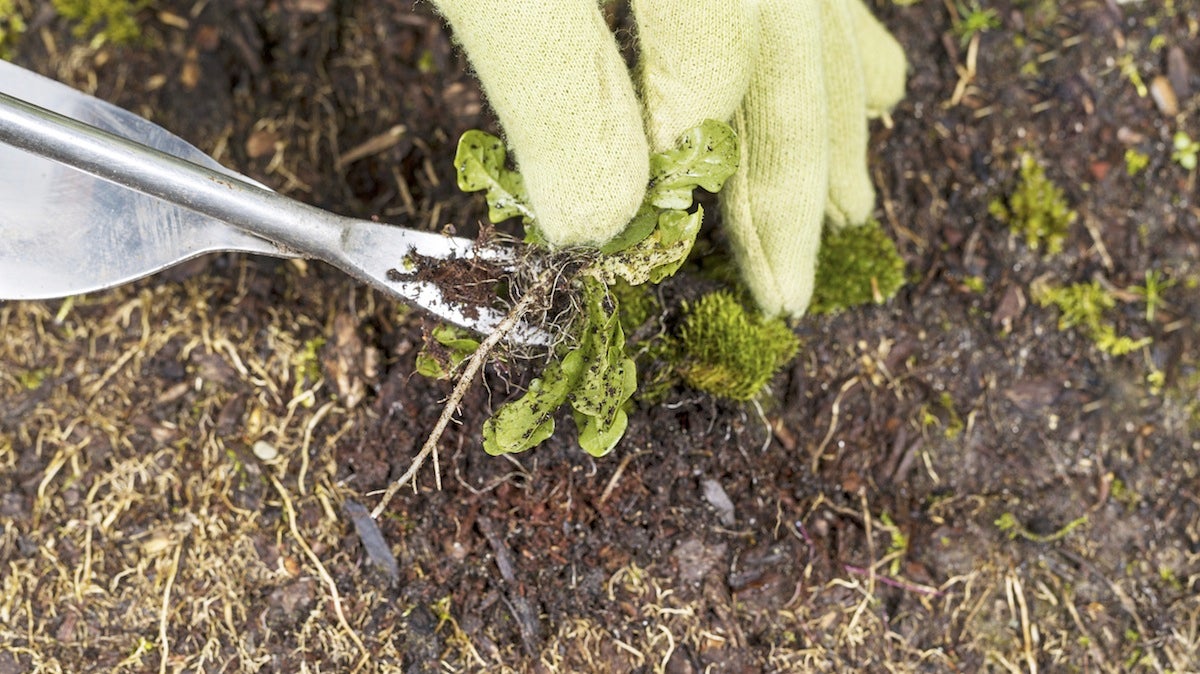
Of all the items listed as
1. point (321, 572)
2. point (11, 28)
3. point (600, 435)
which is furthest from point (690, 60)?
point (11, 28)

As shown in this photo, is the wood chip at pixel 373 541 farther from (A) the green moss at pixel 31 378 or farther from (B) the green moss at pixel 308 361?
(A) the green moss at pixel 31 378

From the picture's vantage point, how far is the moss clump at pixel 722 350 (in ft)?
6.27

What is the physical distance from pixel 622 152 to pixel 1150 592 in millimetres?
1757

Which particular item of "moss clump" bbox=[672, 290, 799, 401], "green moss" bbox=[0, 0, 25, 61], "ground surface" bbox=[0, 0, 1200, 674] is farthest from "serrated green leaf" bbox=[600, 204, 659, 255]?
"green moss" bbox=[0, 0, 25, 61]

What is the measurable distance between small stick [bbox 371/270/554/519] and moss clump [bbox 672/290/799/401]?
1.29 feet

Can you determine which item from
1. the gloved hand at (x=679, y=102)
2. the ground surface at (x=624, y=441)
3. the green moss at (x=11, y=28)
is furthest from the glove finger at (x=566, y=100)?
the green moss at (x=11, y=28)

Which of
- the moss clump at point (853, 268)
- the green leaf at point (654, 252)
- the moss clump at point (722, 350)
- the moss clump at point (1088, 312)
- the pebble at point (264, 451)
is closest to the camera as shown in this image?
the green leaf at point (654, 252)

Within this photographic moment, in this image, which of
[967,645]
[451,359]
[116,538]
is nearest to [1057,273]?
[967,645]

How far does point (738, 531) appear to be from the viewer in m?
1.99

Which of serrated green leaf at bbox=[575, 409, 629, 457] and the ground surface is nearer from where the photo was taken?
serrated green leaf at bbox=[575, 409, 629, 457]

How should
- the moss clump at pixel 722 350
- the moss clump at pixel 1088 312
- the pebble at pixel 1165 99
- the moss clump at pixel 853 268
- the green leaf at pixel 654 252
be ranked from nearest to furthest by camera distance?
the green leaf at pixel 654 252 < the moss clump at pixel 722 350 < the moss clump at pixel 853 268 < the moss clump at pixel 1088 312 < the pebble at pixel 1165 99

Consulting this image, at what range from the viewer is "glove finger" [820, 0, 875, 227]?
6.31ft

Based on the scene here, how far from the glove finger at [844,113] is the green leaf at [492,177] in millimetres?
742

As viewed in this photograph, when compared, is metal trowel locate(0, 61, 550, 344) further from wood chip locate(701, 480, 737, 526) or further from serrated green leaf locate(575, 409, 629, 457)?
wood chip locate(701, 480, 737, 526)
